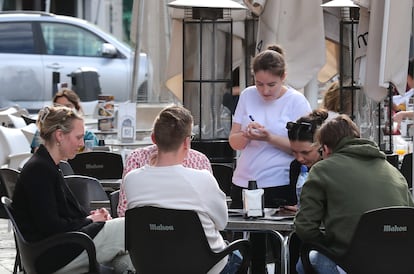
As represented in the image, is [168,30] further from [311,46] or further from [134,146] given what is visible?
[311,46]

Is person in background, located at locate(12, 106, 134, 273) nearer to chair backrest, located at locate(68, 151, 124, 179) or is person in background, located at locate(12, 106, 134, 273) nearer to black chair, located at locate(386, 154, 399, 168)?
chair backrest, located at locate(68, 151, 124, 179)

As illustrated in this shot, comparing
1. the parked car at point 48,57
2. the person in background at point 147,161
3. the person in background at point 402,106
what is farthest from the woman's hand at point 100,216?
the parked car at point 48,57

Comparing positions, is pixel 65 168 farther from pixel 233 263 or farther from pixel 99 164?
pixel 233 263

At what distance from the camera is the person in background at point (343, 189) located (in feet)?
16.5

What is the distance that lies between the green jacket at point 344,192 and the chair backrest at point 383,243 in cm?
10

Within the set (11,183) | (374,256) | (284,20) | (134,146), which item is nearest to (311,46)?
(284,20)

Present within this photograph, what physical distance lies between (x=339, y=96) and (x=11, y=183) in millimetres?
3169

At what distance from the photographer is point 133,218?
16.2 feet

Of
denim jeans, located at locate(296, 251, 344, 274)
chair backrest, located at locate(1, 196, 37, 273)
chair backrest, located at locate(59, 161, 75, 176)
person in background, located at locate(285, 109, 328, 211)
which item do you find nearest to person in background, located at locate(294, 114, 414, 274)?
denim jeans, located at locate(296, 251, 344, 274)

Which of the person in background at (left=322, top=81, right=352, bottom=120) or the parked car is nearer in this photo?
the person in background at (left=322, top=81, right=352, bottom=120)

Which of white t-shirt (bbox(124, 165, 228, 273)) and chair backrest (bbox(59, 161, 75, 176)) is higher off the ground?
white t-shirt (bbox(124, 165, 228, 273))

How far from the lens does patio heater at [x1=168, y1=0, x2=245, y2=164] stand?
27.7 ft

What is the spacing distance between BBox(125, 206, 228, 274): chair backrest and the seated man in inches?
3.9

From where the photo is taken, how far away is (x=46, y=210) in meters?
5.23
